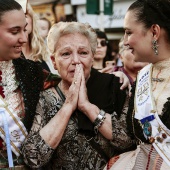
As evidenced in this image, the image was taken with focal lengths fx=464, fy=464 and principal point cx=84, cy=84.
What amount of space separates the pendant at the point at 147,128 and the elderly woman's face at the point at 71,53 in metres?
0.55

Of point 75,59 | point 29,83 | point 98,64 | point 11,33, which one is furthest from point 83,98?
point 98,64

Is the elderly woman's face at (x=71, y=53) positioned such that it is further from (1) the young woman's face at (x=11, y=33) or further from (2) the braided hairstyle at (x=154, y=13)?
(2) the braided hairstyle at (x=154, y=13)

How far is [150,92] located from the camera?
2.83 m

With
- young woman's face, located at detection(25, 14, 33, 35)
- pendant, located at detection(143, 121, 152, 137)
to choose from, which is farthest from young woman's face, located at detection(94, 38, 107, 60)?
pendant, located at detection(143, 121, 152, 137)

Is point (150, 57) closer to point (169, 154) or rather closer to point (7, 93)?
point (169, 154)

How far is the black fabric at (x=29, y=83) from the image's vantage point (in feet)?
9.61

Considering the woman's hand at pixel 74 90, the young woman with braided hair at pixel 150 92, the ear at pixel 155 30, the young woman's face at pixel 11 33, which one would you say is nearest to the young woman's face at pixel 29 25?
the young woman's face at pixel 11 33

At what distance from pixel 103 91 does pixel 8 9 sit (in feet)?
2.62

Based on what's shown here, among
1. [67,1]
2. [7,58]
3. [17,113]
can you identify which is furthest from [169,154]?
[67,1]

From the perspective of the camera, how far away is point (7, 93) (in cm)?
296

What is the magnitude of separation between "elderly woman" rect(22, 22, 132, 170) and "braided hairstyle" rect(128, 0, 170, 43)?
0.37 metres

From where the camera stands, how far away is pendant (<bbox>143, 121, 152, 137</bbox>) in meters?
2.72

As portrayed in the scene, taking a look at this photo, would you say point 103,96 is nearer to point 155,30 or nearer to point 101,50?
point 155,30

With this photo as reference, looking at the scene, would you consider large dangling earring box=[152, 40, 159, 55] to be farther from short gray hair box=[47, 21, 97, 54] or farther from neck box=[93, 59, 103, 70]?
neck box=[93, 59, 103, 70]
